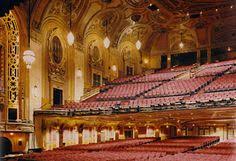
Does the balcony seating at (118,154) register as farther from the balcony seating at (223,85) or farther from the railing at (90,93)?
the railing at (90,93)

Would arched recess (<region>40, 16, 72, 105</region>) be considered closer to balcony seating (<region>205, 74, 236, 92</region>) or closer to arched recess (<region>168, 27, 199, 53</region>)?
balcony seating (<region>205, 74, 236, 92</region>)

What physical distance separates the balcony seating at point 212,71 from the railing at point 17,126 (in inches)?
367

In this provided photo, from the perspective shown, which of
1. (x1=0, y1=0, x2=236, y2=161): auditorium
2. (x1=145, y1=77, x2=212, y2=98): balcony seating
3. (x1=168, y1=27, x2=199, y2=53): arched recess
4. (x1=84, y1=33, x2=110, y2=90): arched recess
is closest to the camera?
(x1=0, y1=0, x2=236, y2=161): auditorium

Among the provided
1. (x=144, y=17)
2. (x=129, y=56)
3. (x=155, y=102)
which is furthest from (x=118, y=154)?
(x=129, y=56)

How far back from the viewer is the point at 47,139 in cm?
1302

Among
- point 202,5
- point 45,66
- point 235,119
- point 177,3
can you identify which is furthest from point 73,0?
point 235,119

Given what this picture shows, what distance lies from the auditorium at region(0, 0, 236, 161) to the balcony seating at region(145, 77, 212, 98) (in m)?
0.06

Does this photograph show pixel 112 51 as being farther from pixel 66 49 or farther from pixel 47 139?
pixel 47 139

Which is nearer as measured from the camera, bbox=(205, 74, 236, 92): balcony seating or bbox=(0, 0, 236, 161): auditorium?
bbox=(0, 0, 236, 161): auditorium

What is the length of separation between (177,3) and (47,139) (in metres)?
10.5

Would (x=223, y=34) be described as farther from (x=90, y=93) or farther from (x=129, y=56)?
(x=90, y=93)

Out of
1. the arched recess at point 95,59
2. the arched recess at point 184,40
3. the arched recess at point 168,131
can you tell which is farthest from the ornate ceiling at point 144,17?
the arched recess at point 168,131

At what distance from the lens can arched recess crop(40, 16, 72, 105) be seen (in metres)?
14.1

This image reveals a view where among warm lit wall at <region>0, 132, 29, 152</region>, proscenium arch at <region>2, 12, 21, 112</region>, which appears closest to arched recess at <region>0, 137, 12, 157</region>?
warm lit wall at <region>0, 132, 29, 152</region>
